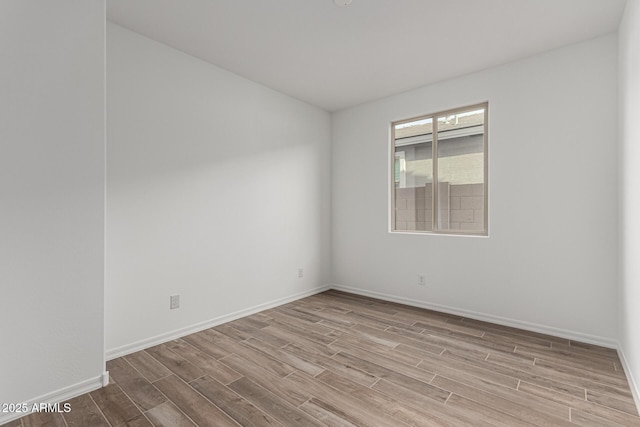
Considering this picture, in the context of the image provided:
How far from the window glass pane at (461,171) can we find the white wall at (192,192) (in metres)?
1.74

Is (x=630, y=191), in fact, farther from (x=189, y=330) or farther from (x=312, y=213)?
(x=189, y=330)

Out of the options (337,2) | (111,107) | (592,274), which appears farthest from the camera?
(592,274)

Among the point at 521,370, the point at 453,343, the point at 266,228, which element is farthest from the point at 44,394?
the point at 521,370

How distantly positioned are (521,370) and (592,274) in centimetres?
117

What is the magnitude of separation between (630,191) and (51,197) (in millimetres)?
3620

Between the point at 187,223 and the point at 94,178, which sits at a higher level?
the point at 94,178

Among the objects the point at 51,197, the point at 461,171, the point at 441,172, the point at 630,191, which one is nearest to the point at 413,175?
the point at 441,172

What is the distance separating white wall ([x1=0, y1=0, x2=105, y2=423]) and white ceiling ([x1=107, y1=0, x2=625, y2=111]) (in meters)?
0.62

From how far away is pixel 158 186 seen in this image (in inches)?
107

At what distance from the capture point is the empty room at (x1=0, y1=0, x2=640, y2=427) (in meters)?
1.80

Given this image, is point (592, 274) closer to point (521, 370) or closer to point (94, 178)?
point (521, 370)

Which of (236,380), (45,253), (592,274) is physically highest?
(45,253)

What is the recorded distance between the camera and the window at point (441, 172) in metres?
3.43

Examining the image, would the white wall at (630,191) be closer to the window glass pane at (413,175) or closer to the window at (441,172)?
the window at (441,172)
